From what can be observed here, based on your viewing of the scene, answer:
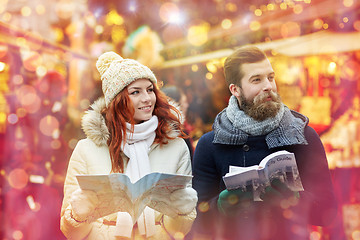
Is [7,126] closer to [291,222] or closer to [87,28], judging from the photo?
[87,28]

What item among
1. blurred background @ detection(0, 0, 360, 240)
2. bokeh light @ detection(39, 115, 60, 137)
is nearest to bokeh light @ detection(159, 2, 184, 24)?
blurred background @ detection(0, 0, 360, 240)

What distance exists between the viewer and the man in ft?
5.32

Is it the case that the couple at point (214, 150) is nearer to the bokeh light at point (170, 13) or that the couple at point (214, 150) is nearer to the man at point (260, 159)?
the man at point (260, 159)

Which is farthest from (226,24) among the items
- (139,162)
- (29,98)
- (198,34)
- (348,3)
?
(139,162)

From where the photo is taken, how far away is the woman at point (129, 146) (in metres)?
1.59

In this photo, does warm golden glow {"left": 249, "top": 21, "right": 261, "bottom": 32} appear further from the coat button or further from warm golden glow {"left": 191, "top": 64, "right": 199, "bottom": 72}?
the coat button

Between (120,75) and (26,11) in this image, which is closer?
(120,75)

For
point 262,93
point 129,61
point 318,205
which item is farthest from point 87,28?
point 318,205

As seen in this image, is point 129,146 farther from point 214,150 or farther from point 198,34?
point 198,34

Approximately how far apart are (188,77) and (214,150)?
2.36 m

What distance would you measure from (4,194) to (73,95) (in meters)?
1.58

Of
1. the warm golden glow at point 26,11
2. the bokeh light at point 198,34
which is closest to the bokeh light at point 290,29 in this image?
the bokeh light at point 198,34

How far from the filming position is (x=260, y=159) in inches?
66.7

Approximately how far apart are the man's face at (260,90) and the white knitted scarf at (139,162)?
Answer: 1.44 ft
